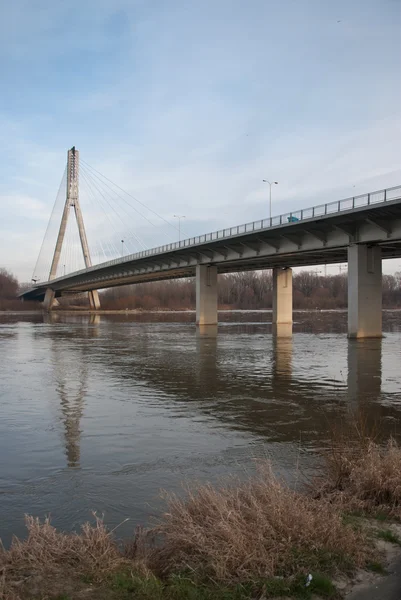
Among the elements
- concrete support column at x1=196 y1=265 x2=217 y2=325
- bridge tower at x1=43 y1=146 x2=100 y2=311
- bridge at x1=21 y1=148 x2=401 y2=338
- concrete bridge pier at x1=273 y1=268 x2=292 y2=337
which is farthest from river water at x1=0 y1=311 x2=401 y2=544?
bridge tower at x1=43 y1=146 x2=100 y2=311

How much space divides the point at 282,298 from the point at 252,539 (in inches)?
2462

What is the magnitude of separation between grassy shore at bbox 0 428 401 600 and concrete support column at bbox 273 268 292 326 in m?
60.4

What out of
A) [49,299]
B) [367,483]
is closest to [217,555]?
[367,483]

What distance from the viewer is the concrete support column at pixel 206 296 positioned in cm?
6372

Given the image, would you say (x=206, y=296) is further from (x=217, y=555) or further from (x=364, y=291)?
(x=217, y=555)

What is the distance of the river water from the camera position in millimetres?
8031

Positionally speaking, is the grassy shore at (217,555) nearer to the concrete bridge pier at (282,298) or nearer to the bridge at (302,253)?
the bridge at (302,253)

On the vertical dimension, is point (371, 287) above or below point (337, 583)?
above

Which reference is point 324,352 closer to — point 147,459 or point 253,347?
point 253,347

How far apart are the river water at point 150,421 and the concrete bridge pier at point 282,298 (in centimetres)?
3938

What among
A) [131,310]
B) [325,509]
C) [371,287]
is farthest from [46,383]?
[131,310]

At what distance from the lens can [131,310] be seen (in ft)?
475

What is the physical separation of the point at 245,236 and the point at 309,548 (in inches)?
1841

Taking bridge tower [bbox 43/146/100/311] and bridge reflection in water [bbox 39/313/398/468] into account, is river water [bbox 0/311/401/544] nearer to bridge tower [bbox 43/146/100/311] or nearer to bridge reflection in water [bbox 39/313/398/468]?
bridge reflection in water [bbox 39/313/398/468]
